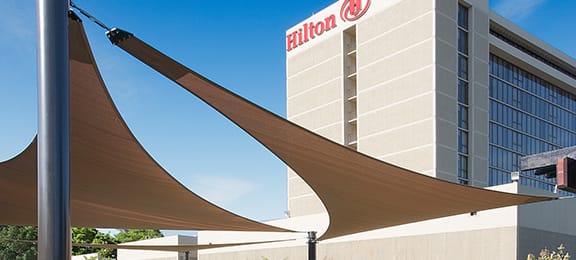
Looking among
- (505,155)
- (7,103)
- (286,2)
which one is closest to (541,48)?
(505,155)

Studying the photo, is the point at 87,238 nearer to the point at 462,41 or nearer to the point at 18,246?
the point at 18,246

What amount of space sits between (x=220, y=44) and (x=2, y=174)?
8.10 meters

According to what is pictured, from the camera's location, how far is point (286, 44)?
1548 inches

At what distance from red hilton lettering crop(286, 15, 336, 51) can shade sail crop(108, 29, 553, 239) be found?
3007 centimetres

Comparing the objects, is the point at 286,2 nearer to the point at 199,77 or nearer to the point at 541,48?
the point at 541,48

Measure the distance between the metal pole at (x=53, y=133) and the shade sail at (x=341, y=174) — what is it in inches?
32.1

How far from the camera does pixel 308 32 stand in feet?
124

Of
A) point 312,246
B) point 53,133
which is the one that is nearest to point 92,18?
point 53,133

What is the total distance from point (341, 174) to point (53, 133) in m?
3.01

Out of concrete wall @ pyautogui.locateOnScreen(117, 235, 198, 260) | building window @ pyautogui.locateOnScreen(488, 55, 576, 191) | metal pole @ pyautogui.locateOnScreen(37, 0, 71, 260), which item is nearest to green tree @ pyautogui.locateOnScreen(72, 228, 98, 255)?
concrete wall @ pyautogui.locateOnScreen(117, 235, 198, 260)

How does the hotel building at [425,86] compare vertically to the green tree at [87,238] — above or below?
above

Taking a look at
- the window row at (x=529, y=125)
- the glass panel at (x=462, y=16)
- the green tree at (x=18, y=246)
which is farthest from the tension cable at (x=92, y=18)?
the window row at (x=529, y=125)

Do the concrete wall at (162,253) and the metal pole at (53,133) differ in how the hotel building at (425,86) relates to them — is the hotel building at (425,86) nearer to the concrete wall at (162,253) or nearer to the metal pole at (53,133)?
the concrete wall at (162,253)

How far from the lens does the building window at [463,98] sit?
32281 mm
